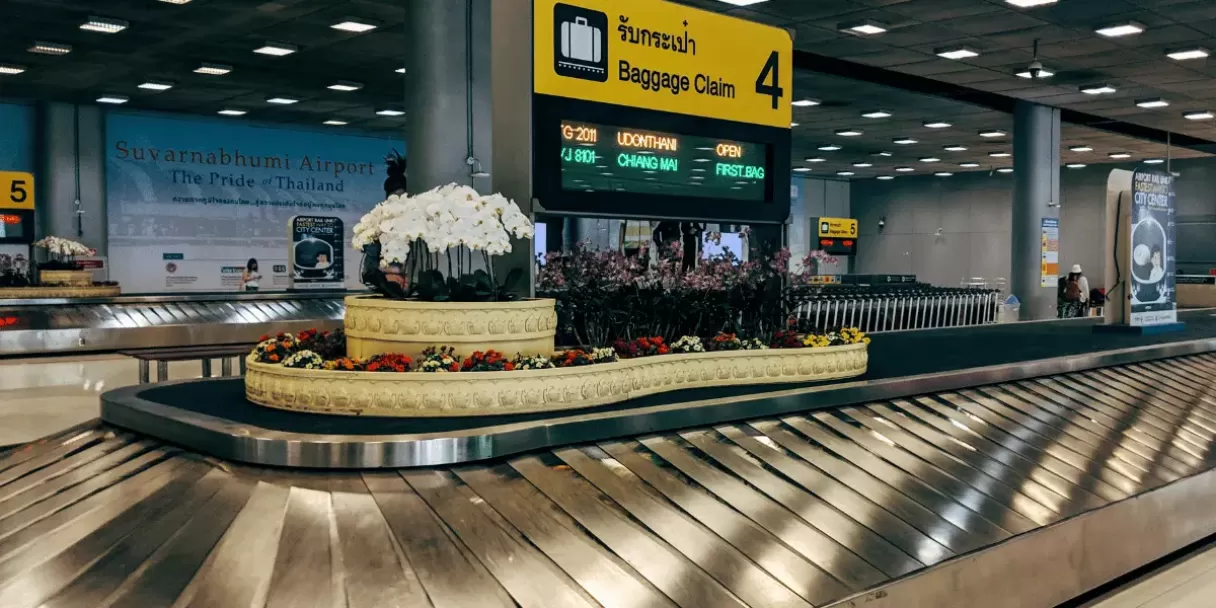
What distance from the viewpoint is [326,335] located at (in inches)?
215

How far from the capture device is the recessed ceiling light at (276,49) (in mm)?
14703

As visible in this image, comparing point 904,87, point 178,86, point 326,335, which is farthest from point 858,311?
point 326,335

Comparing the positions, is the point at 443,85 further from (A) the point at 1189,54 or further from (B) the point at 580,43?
(A) the point at 1189,54

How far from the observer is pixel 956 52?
15.0 meters

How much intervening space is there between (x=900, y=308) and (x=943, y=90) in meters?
4.20

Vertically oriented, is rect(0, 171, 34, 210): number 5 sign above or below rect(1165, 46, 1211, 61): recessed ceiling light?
below

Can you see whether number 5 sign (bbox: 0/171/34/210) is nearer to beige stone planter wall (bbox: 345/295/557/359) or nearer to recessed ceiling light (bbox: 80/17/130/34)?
recessed ceiling light (bbox: 80/17/130/34)

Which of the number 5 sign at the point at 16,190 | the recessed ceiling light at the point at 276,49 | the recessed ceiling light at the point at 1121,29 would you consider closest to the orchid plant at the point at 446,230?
the recessed ceiling light at the point at 276,49

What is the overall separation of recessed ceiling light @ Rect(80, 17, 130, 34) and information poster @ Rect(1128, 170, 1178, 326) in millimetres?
12483

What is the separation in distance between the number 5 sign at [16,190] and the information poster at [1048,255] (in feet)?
63.7

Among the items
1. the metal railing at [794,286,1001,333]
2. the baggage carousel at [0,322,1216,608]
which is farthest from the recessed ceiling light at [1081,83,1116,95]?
Answer: the baggage carousel at [0,322,1216,608]

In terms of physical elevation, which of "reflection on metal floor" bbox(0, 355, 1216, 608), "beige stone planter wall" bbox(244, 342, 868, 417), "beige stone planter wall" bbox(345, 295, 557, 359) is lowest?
"reflection on metal floor" bbox(0, 355, 1216, 608)

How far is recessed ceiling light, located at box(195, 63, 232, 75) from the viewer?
16172 millimetres

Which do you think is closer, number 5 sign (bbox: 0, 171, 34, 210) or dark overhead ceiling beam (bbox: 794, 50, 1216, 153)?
dark overhead ceiling beam (bbox: 794, 50, 1216, 153)
